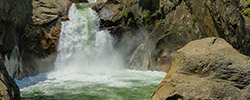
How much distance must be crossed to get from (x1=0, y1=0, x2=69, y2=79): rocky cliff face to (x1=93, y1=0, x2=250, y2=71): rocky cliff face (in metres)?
3.79

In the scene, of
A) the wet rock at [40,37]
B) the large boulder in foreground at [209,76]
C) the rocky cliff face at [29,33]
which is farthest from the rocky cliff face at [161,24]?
the rocky cliff face at [29,33]

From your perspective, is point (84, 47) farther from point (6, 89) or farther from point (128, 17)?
point (6, 89)

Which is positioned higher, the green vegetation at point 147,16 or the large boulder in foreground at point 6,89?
the green vegetation at point 147,16

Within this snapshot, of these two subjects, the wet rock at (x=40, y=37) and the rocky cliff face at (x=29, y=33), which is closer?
the rocky cliff face at (x=29, y=33)

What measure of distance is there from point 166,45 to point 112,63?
4741mm

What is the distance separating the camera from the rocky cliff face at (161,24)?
25.2ft

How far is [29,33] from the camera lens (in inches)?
482

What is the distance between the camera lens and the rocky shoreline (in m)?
4.05

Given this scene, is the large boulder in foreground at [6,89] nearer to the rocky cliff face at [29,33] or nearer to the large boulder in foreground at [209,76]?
the large boulder in foreground at [209,76]

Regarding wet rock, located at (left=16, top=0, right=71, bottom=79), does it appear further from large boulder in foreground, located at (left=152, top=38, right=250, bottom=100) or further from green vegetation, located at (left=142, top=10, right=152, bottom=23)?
large boulder in foreground, located at (left=152, top=38, right=250, bottom=100)

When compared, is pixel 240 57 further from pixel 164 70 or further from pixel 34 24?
pixel 34 24

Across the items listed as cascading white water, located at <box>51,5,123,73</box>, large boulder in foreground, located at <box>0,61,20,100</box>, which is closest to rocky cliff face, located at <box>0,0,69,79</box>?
cascading white water, located at <box>51,5,123,73</box>

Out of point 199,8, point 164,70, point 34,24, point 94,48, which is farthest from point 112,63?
point 199,8

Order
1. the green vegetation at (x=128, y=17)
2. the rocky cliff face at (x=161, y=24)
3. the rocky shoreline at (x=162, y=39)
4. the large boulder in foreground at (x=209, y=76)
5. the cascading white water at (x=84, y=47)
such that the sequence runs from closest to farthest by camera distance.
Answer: the large boulder in foreground at (x=209, y=76), the rocky shoreline at (x=162, y=39), the rocky cliff face at (x=161, y=24), the cascading white water at (x=84, y=47), the green vegetation at (x=128, y=17)
